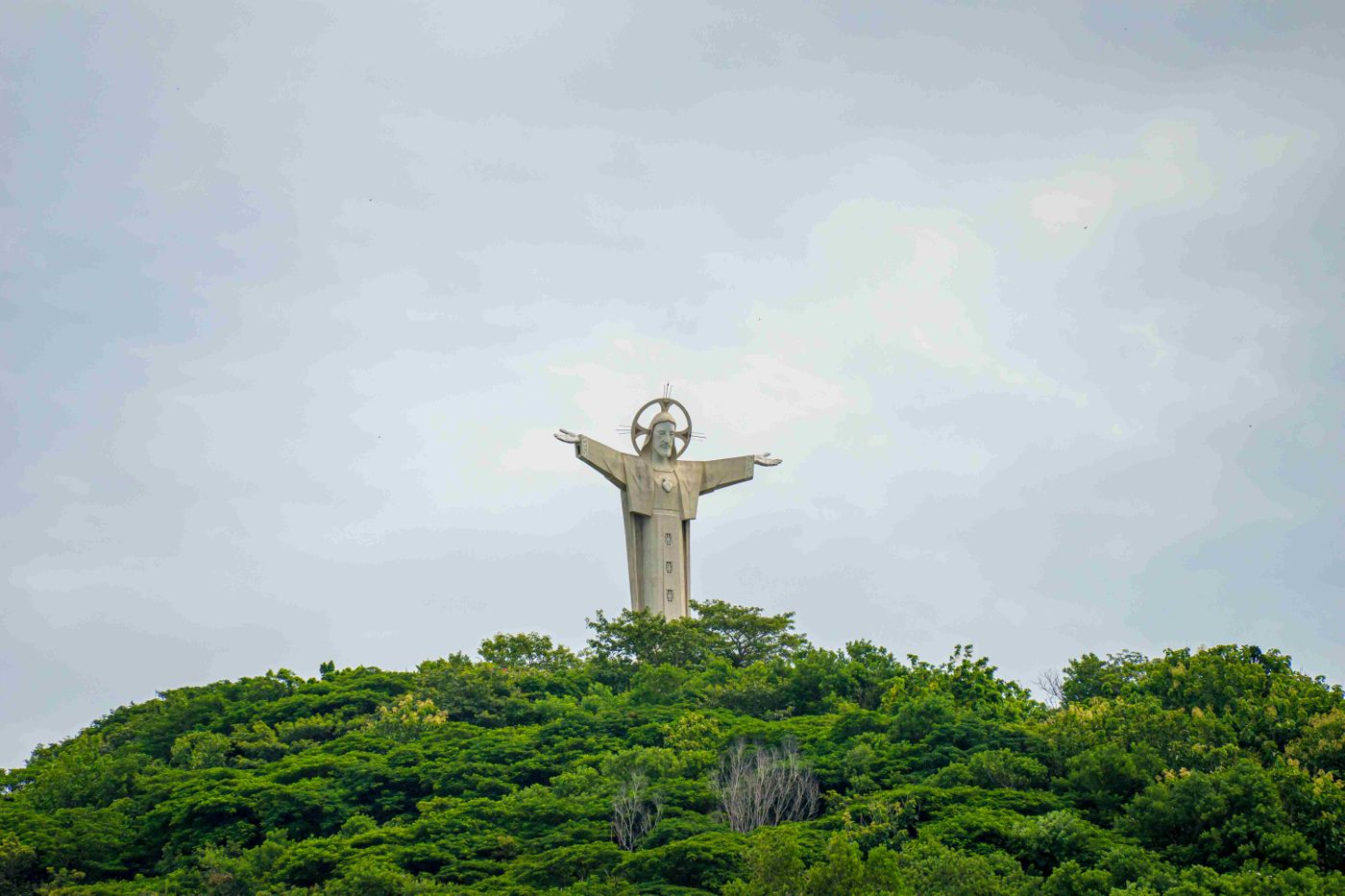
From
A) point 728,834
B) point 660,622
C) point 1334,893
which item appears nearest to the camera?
point 1334,893

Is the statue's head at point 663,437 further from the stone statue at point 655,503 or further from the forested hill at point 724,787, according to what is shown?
the forested hill at point 724,787

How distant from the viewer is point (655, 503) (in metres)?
45.2

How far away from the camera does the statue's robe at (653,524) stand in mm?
44875

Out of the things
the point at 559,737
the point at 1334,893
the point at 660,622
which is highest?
the point at 660,622

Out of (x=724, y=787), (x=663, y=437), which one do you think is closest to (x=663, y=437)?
(x=663, y=437)

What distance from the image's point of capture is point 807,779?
3045cm

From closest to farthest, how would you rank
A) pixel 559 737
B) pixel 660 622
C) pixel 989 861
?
pixel 989 861, pixel 559 737, pixel 660 622

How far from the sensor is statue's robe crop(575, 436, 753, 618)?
1767 inches

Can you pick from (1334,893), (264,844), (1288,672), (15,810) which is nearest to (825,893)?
(1334,893)

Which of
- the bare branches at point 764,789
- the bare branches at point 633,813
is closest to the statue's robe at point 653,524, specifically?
the bare branches at point 764,789

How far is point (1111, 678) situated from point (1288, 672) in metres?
4.32

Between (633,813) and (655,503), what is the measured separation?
1678 centimetres

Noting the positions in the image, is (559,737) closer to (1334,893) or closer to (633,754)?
(633,754)

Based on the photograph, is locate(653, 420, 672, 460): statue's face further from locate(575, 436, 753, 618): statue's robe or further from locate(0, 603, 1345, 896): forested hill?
locate(0, 603, 1345, 896): forested hill
